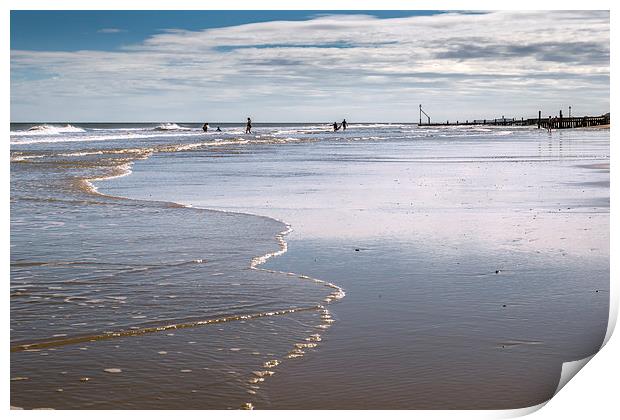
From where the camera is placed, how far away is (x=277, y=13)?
7.20m

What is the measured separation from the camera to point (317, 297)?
20.8 feet

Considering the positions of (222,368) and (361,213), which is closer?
(222,368)

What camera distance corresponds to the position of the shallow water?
14.9ft

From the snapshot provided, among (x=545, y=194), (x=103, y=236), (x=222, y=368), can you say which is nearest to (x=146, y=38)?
(x=103, y=236)

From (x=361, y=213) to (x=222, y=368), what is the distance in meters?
6.50

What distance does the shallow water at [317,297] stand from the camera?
14.9 feet

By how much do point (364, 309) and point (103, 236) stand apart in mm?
4388

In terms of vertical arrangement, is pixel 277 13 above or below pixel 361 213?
above
